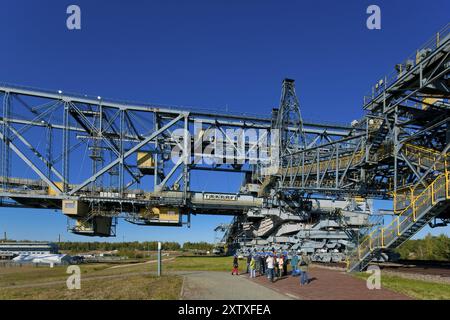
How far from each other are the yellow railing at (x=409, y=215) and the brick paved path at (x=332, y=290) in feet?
10.2

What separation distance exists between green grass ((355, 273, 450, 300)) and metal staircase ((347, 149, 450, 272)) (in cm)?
322

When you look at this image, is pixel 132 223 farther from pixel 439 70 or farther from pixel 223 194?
pixel 439 70

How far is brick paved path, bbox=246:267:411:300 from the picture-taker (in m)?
14.7

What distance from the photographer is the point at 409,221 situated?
70.8 feet

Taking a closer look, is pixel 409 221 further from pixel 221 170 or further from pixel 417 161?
pixel 221 170

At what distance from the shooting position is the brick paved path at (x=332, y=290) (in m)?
14.7

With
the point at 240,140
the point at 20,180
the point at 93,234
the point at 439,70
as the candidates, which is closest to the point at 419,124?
the point at 439,70

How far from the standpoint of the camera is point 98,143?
54969mm

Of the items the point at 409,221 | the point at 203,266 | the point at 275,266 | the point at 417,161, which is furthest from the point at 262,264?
the point at 417,161

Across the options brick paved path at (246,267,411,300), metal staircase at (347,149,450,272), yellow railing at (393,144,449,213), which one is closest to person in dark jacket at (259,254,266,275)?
brick paved path at (246,267,411,300)

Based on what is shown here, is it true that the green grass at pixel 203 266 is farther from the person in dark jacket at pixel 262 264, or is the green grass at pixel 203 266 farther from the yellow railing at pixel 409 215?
the yellow railing at pixel 409 215

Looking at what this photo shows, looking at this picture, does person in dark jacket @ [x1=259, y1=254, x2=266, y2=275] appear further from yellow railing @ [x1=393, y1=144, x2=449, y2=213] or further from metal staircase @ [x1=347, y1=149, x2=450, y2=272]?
yellow railing @ [x1=393, y1=144, x2=449, y2=213]

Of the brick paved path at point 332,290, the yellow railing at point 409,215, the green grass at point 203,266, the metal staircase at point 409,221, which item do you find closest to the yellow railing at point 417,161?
the metal staircase at point 409,221
